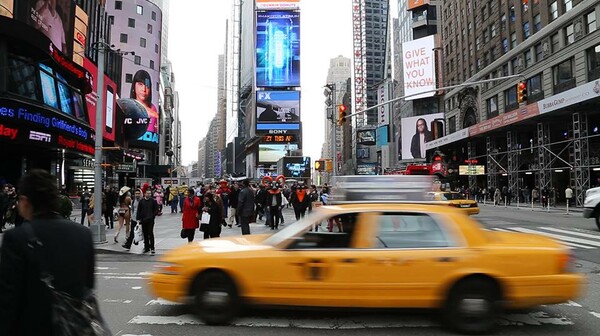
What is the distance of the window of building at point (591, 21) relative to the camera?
3231 cm

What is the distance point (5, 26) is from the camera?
19688 millimetres

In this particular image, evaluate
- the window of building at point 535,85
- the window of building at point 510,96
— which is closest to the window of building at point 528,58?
the window of building at point 535,85

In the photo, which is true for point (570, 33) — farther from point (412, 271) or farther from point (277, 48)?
point (277, 48)

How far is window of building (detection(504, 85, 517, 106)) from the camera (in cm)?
4522

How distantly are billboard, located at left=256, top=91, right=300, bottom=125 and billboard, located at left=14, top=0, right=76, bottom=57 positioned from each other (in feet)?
172

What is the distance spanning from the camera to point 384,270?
5238 millimetres

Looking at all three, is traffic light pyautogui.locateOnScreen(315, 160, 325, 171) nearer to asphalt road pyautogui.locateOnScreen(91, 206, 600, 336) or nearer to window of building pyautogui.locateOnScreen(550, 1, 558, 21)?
asphalt road pyautogui.locateOnScreen(91, 206, 600, 336)

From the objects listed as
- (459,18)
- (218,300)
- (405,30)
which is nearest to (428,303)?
(218,300)

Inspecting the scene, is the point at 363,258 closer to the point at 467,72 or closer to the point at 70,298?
the point at 70,298

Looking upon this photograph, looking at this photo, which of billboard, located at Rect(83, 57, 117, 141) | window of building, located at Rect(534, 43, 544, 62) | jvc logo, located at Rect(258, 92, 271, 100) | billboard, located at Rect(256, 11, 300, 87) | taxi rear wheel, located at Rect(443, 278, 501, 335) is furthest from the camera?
billboard, located at Rect(256, 11, 300, 87)

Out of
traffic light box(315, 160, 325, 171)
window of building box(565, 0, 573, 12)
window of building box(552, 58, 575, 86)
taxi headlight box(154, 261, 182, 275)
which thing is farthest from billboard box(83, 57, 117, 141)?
window of building box(565, 0, 573, 12)

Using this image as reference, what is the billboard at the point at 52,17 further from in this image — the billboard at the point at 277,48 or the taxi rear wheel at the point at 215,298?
the billboard at the point at 277,48

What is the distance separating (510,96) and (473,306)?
152 ft

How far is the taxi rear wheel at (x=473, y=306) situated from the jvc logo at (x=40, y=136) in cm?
2133
